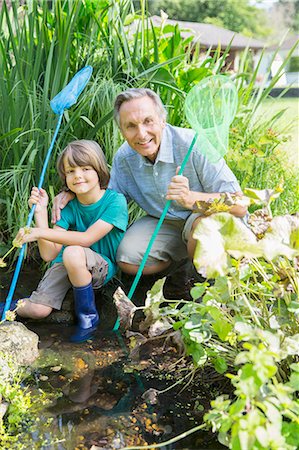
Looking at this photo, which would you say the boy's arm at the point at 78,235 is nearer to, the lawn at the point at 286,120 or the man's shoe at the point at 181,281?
the man's shoe at the point at 181,281

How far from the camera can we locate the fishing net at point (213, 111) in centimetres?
247

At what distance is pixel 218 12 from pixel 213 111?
1624 inches

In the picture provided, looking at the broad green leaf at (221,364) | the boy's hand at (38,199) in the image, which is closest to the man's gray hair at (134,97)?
the boy's hand at (38,199)

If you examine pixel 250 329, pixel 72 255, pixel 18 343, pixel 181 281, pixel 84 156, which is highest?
pixel 250 329

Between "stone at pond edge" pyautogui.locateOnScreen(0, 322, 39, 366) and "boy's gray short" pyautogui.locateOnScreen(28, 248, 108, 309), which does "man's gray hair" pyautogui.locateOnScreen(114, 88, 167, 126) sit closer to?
"boy's gray short" pyautogui.locateOnScreen(28, 248, 108, 309)

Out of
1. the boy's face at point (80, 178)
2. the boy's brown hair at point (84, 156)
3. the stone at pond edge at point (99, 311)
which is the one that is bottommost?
the stone at pond edge at point (99, 311)

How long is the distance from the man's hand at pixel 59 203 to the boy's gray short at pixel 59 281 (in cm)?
24

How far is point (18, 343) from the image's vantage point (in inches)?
88.6

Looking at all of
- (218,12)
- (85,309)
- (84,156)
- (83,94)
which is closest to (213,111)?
(84,156)

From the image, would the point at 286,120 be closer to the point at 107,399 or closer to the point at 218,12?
the point at 107,399

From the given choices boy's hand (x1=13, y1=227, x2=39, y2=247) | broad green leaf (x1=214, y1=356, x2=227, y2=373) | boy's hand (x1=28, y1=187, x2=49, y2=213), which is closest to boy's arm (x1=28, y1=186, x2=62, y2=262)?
boy's hand (x1=28, y1=187, x2=49, y2=213)

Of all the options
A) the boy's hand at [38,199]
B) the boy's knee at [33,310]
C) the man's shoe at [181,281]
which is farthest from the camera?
the man's shoe at [181,281]

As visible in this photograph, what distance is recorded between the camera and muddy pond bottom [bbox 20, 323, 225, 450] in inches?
70.4

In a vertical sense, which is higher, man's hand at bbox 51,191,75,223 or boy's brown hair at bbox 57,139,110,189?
boy's brown hair at bbox 57,139,110,189
